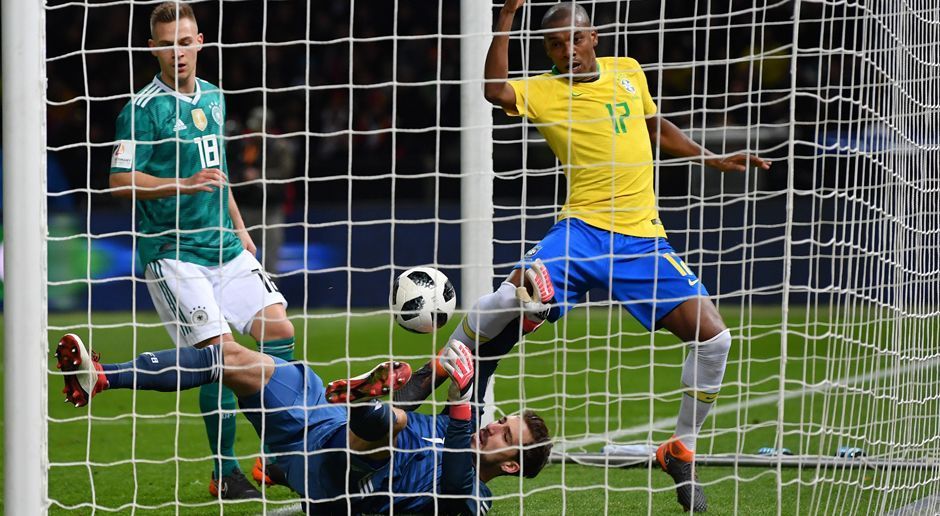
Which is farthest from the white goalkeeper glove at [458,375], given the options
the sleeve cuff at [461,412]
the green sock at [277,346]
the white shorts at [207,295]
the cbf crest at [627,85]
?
the cbf crest at [627,85]

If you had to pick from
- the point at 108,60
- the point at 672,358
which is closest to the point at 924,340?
the point at 672,358

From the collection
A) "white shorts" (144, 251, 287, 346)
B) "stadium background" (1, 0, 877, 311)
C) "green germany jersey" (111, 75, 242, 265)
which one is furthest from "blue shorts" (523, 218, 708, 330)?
"stadium background" (1, 0, 877, 311)

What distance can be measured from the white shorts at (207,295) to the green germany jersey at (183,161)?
0.21 ft

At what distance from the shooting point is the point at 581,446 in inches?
251

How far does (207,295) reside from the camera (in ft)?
15.5

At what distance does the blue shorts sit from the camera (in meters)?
4.70

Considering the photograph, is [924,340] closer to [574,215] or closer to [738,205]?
[574,215]

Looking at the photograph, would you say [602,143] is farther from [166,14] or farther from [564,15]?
[166,14]

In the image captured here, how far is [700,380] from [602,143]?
3.59 feet

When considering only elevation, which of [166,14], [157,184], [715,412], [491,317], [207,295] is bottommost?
[715,412]

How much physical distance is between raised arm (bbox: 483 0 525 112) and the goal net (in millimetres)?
128

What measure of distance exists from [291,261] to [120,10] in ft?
19.6

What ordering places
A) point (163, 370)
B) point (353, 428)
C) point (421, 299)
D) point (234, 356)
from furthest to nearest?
point (421, 299) → point (234, 356) → point (163, 370) → point (353, 428)

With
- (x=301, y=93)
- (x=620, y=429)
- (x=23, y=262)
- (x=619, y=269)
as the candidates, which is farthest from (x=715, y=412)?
(x=301, y=93)
